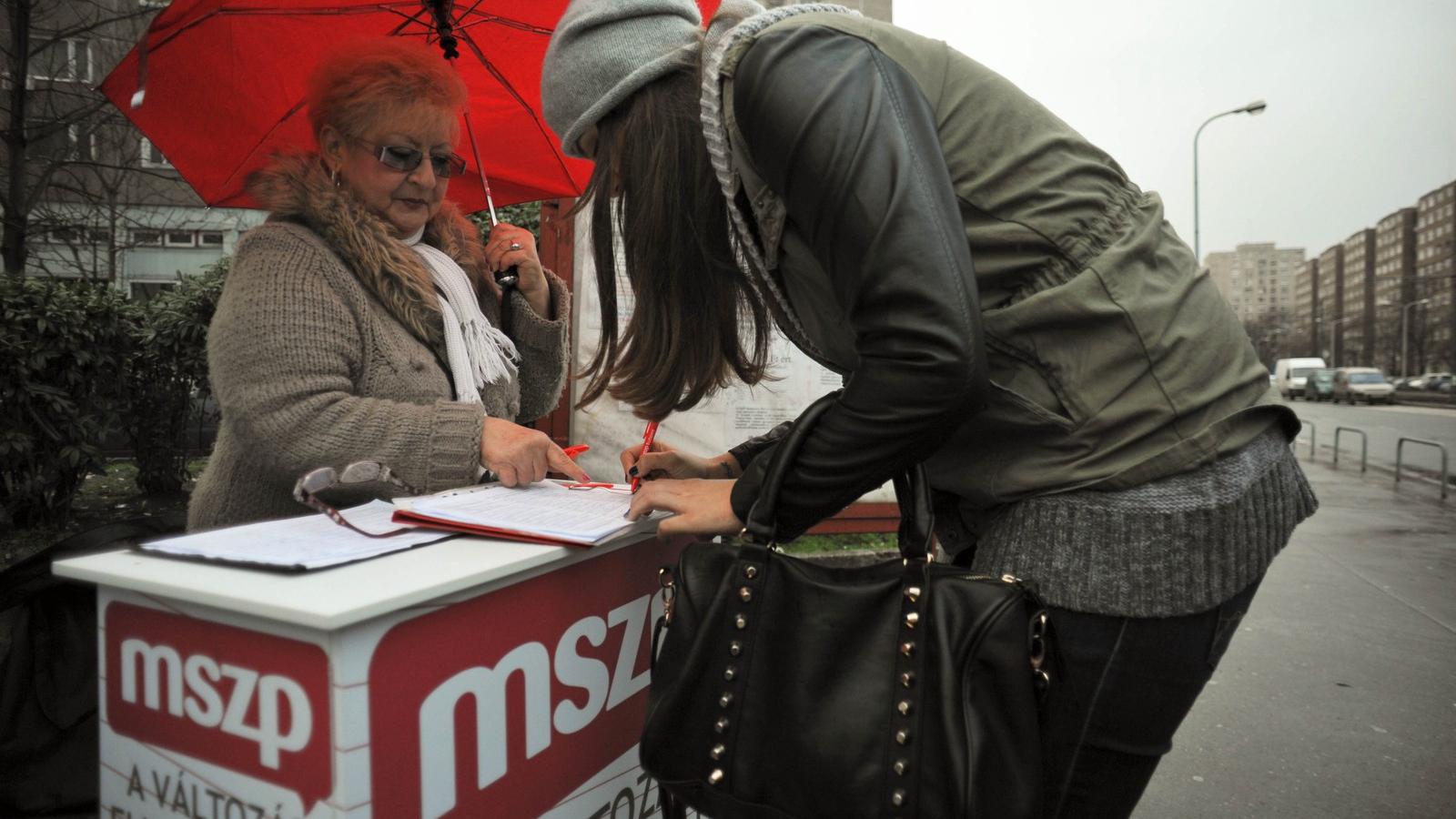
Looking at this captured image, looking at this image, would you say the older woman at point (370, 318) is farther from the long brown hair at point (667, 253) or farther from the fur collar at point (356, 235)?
the long brown hair at point (667, 253)

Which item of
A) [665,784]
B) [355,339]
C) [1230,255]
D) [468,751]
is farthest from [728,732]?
[1230,255]

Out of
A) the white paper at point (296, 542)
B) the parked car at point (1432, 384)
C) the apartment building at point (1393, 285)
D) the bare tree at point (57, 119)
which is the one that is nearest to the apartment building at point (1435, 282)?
the apartment building at point (1393, 285)

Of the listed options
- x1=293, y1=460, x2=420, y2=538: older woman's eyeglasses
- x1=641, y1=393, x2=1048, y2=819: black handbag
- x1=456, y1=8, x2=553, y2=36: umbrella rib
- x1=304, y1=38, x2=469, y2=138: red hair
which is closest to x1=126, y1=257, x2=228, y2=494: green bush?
x1=456, y1=8, x2=553, y2=36: umbrella rib

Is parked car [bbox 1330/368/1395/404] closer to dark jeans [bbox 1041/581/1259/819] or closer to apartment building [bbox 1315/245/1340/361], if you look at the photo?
dark jeans [bbox 1041/581/1259/819]

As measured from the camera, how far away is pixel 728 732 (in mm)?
1071

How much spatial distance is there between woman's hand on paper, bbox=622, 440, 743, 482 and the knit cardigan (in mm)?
372

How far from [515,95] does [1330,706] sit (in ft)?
13.8

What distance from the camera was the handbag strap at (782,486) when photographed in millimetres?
1055

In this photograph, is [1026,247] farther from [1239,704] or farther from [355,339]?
[1239,704]

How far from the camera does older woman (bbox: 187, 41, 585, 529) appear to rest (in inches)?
68.0

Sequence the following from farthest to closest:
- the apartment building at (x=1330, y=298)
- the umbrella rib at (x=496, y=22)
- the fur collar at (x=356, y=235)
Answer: the apartment building at (x=1330, y=298) → the umbrella rib at (x=496, y=22) → the fur collar at (x=356, y=235)

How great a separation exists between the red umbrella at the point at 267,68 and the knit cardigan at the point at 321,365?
1.31ft

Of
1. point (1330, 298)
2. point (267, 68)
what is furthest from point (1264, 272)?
point (267, 68)

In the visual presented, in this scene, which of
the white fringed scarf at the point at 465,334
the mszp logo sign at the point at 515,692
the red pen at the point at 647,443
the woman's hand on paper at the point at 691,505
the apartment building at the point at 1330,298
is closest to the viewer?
the mszp logo sign at the point at 515,692
